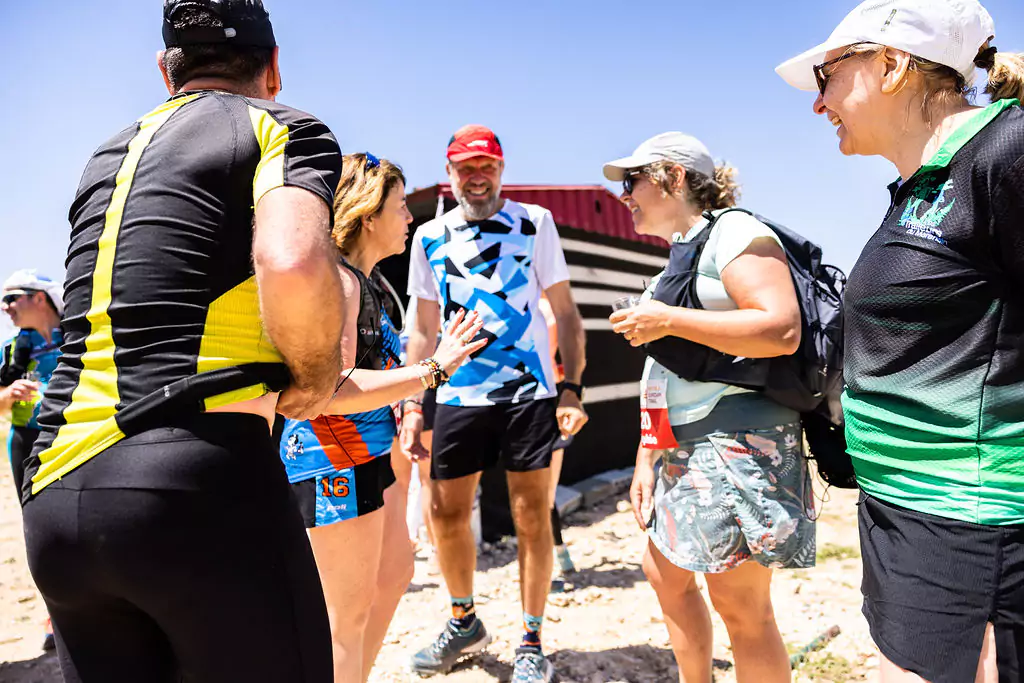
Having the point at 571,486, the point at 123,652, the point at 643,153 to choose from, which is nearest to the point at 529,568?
the point at 643,153

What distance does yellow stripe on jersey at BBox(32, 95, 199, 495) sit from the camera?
4.11ft

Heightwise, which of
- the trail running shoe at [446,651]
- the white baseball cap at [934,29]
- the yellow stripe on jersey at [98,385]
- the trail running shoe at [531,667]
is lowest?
the trail running shoe at [446,651]

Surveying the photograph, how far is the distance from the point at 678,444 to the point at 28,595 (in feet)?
17.6

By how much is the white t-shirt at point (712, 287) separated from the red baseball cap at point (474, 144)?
1658 millimetres

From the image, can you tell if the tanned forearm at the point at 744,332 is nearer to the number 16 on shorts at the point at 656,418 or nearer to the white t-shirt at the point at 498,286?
the number 16 on shorts at the point at 656,418

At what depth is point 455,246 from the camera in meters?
3.71

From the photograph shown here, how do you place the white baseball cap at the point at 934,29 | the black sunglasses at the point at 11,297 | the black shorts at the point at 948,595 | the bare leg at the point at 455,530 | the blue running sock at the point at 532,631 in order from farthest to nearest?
1. the black sunglasses at the point at 11,297
2. the bare leg at the point at 455,530
3. the blue running sock at the point at 532,631
4. the white baseball cap at the point at 934,29
5. the black shorts at the point at 948,595

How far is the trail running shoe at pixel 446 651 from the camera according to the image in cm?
356

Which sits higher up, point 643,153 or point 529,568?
point 643,153

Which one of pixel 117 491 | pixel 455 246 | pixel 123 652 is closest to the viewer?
pixel 117 491

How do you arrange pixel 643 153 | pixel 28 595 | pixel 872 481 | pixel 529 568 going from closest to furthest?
pixel 872 481 < pixel 643 153 < pixel 529 568 < pixel 28 595

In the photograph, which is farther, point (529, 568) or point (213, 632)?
point (529, 568)

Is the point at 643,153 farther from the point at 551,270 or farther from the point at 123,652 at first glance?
the point at 123,652

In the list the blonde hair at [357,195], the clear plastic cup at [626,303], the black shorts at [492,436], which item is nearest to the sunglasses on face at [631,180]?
the clear plastic cup at [626,303]
